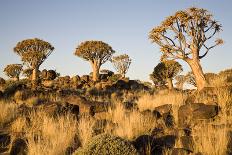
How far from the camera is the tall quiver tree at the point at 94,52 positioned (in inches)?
1547

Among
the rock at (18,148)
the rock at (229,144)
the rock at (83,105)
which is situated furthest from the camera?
the rock at (83,105)

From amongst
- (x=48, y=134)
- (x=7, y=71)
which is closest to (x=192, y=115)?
(x=48, y=134)

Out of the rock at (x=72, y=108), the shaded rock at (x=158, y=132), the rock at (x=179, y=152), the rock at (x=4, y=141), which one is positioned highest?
the rock at (x=72, y=108)

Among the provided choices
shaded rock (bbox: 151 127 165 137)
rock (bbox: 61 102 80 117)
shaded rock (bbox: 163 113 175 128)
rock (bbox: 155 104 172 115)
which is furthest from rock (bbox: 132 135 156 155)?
rock (bbox: 61 102 80 117)

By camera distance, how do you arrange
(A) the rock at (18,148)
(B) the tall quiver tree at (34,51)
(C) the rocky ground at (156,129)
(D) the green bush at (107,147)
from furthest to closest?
1. (B) the tall quiver tree at (34,51)
2. (A) the rock at (18,148)
3. (C) the rocky ground at (156,129)
4. (D) the green bush at (107,147)

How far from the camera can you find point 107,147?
4.41m

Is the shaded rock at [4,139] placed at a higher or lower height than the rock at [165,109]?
lower

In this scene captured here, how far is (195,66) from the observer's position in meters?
17.6

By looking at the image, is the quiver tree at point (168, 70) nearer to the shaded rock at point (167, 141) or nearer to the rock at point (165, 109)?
the rock at point (165, 109)

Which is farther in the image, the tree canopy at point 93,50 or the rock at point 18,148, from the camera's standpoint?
the tree canopy at point 93,50

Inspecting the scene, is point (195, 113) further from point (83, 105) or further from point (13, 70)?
point (13, 70)

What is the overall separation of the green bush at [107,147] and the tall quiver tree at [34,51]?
110ft

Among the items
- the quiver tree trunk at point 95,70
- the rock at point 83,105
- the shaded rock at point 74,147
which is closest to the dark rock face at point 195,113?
the shaded rock at point 74,147

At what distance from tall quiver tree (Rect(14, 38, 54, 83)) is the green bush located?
1320 inches
